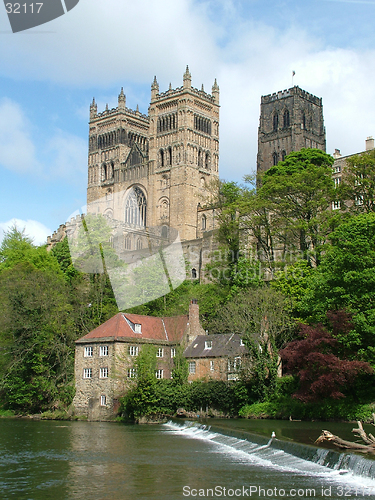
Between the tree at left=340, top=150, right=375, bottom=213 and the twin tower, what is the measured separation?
45919mm

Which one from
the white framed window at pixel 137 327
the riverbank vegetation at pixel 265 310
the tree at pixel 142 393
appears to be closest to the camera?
the riverbank vegetation at pixel 265 310

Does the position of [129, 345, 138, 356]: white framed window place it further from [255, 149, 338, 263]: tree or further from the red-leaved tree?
[255, 149, 338, 263]: tree

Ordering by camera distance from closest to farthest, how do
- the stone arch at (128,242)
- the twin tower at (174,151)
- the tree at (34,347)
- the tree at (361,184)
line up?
the tree at (361,184), the tree at (34,347), the stone arch at (128,242), the twin tower at (174,151)

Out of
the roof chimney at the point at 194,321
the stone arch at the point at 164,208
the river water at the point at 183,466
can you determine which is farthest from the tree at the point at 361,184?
the stone arch at the point at 164,208

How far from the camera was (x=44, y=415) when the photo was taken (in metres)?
42.4

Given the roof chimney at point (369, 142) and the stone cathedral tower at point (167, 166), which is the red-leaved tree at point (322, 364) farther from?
the stone cathedral tower at point (167, 166)

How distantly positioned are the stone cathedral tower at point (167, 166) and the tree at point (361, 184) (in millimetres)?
45030

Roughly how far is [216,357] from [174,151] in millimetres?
60152

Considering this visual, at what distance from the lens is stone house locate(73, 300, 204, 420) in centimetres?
3988

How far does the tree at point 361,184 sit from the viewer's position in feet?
144

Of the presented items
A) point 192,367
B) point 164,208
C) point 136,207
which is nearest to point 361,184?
point 192,367

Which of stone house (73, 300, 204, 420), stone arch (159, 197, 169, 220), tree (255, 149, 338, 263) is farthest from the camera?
stone arch (159, 197, 169, 220)

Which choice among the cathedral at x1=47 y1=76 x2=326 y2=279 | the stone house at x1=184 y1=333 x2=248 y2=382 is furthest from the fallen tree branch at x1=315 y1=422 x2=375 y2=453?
the cathedral at x1=47 y1=76 x2=326 y2=279

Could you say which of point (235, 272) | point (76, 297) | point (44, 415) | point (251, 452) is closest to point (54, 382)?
point (44, 415)
